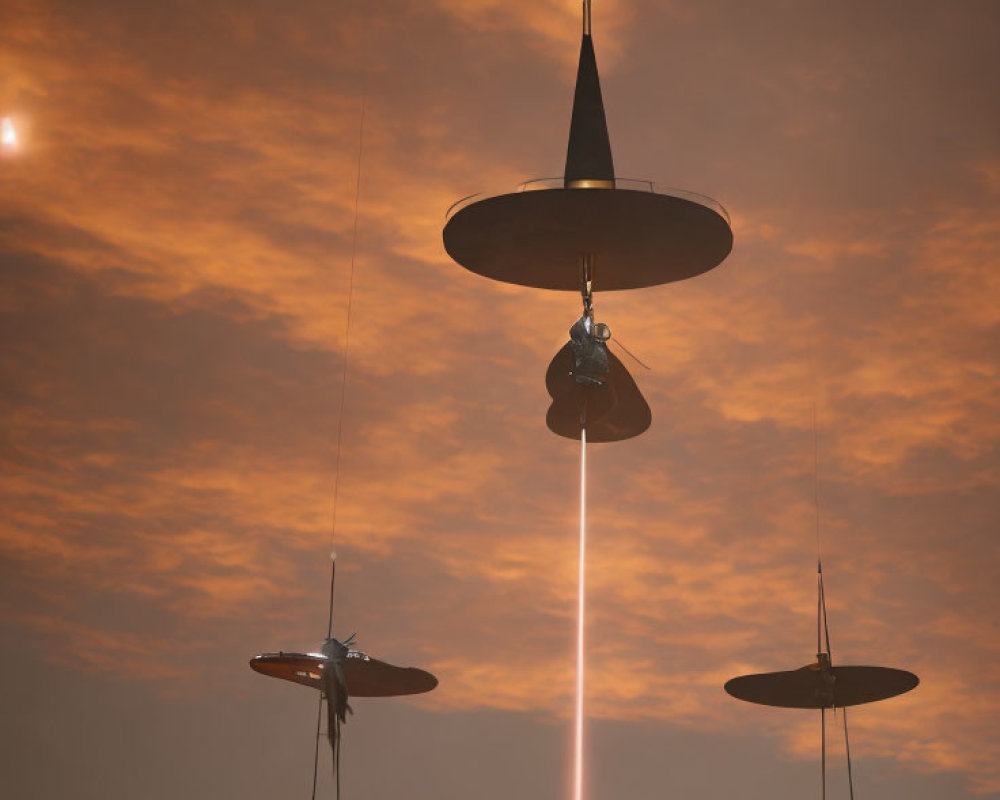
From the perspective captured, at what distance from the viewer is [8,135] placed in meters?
14.1

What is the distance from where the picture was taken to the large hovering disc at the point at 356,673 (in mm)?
9617

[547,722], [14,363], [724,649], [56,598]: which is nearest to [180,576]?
[56,598]

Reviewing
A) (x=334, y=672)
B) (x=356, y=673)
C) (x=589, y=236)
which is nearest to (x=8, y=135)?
(x=356, y=673)

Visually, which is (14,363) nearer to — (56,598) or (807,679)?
(56,598)

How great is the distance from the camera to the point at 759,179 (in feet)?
46.4

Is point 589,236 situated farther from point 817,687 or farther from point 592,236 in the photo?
point 817,687

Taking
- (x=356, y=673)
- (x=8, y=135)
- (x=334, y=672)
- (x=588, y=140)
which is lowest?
(x=334, y=672)

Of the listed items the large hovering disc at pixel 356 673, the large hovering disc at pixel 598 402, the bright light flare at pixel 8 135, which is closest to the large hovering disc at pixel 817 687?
the large hovering disc at pixel 356 673

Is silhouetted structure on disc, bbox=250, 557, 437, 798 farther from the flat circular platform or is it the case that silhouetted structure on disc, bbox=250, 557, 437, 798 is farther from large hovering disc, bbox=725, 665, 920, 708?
the flat circular platform

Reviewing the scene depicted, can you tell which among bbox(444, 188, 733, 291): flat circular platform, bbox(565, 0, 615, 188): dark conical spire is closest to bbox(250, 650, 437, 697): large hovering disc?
bbox(444, 188, 733, 291): flat circular platform

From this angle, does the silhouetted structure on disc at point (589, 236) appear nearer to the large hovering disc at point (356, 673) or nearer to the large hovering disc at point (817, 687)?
the large hovering disc at point (356, 673)

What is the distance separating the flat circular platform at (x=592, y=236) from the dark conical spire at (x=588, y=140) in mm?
145

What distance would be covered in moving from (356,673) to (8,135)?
6299 mm

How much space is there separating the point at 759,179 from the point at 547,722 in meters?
4.70
